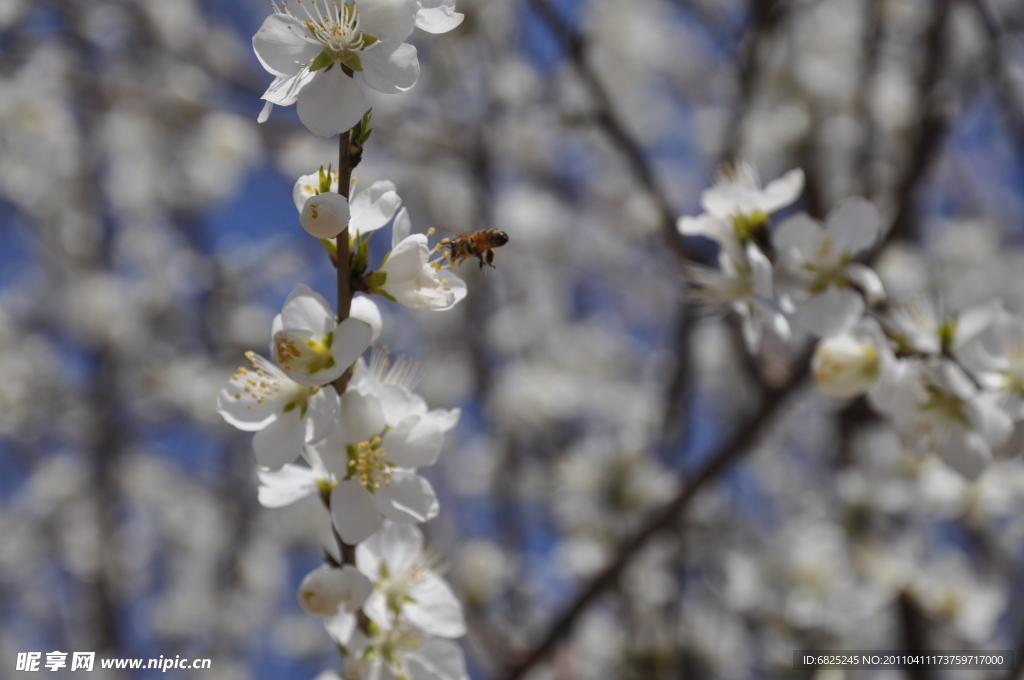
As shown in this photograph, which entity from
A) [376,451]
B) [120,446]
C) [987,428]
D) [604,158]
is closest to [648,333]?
[604,158]

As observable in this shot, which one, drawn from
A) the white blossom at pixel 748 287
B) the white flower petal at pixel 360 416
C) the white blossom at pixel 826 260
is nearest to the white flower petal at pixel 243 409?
the white flower petal at pixel 360 416

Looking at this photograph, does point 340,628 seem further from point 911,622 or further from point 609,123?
point 911,622

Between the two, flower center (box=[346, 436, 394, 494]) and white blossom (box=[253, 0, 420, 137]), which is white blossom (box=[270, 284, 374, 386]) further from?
white blossom (box=[253, 0, 420, 137])

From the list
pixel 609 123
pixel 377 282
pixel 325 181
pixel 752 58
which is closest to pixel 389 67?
pixel 325 181

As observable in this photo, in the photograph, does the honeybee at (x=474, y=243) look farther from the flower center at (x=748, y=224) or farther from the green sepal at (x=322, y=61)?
the flower center at (x=748, y=224)

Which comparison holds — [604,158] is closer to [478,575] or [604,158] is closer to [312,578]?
[478,575]

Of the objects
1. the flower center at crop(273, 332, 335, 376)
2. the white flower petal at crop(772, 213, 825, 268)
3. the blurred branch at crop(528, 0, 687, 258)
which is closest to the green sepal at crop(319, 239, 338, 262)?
the flower center at crop(273, 332, 335, 376)
